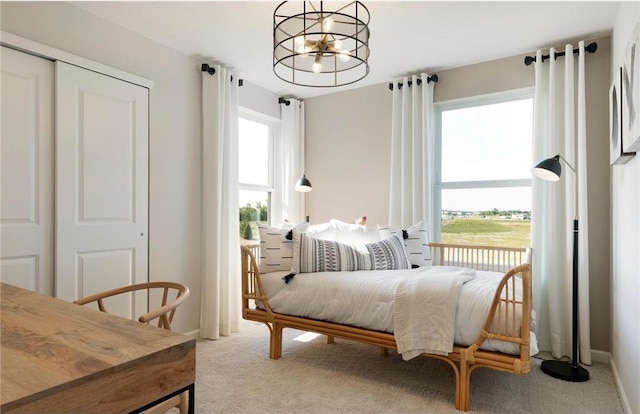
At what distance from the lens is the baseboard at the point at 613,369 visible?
6.83 feet

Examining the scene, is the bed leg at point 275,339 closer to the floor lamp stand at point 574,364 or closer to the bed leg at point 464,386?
the bed leg at point 464,386

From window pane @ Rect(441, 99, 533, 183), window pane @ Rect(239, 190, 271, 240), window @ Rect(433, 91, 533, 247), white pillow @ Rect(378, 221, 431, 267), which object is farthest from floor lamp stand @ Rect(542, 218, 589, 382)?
window pane @ Rect(239, 190, 271, 240)

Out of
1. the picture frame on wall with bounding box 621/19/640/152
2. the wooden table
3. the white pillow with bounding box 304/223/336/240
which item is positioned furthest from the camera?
the white pillow with bounding box 304/223/336/240

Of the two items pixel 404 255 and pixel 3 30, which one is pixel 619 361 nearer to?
pixel 404 255

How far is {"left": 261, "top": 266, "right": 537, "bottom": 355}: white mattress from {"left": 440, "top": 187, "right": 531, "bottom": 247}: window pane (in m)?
0.78

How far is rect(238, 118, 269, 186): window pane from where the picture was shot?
3977 millimetres

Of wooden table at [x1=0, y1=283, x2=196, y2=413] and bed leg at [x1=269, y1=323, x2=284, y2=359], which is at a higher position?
wooden table at [x1=0, y1=283, x2=196, y2=413]

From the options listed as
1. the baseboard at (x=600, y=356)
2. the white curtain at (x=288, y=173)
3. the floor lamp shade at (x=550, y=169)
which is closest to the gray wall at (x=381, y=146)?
the baseboard at (x=600, y=356)

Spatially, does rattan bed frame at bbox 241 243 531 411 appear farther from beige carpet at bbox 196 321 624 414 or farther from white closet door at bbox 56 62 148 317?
white closet door at bbox 56 62 148 317

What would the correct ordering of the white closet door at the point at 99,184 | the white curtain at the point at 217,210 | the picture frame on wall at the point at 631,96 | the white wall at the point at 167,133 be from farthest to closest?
the white curtain at the point at 217,210
the white wall at the point at 167,133
the white closet door at the point at 99,184
the picture frame on wall at the point at 631,96

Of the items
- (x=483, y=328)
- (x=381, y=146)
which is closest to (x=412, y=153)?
(x=381, y=146)

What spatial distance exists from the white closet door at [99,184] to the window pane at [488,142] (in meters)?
2.70

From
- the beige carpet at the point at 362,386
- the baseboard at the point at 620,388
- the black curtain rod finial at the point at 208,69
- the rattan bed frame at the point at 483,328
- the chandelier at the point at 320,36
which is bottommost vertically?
the beige carpet at the point at 362,386

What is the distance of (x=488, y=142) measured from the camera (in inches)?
136
